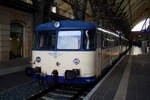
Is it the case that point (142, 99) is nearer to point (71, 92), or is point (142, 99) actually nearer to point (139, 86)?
point (139, 86)

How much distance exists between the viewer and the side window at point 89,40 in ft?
24.4

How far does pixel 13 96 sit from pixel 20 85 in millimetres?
1611

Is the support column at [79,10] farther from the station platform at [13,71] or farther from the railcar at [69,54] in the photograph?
the railcar at [69,54]

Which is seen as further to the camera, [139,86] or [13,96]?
[139,86]

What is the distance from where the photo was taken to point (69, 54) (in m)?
7.48

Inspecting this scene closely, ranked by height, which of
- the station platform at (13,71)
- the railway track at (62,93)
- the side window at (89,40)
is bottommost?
the railway track at (62,93)

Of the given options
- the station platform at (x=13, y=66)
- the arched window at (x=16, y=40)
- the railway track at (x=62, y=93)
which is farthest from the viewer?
the arched window at (x=16, y=40)

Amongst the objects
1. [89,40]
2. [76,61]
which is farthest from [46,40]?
[89,40]

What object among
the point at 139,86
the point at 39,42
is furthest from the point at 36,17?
the point at 139,86

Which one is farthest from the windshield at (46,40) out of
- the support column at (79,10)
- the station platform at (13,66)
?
the support column at (79,10)

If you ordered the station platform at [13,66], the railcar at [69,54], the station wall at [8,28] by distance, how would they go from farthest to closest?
the station wall at [8,28], the station platform at [13,66], the railcar at [69,54]

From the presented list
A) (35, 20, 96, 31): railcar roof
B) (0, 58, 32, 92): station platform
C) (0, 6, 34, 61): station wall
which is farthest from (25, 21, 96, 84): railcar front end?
(0, 6, 34, 61): station wall

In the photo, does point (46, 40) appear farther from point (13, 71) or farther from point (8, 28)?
point (8, 28)

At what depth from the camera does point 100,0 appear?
63.9 ft
